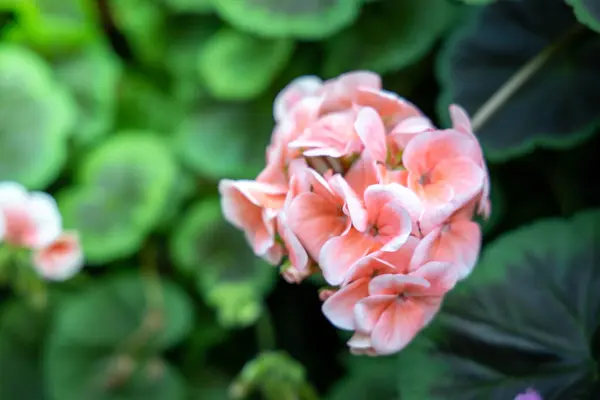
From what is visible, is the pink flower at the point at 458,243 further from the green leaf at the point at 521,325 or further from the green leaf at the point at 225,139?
the green leaf at the point at 225,139

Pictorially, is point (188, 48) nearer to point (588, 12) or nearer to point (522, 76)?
point (522, 76)

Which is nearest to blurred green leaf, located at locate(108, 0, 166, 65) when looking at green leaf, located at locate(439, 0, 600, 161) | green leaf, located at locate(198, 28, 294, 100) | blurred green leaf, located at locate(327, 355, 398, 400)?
green leaf, located at locate(198, 28, 294, 100)

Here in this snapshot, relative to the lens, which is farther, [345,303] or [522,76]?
[522,76]

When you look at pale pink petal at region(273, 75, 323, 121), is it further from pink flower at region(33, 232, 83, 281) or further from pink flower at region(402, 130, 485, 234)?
pink flower at region(33, 232, 83, 281)

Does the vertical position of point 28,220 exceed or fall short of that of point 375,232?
it falls short

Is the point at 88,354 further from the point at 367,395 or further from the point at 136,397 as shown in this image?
the point at 367,395

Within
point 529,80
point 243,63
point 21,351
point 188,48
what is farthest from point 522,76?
point 21,351

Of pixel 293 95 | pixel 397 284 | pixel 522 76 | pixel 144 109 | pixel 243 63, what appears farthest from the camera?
pixel 144 109
